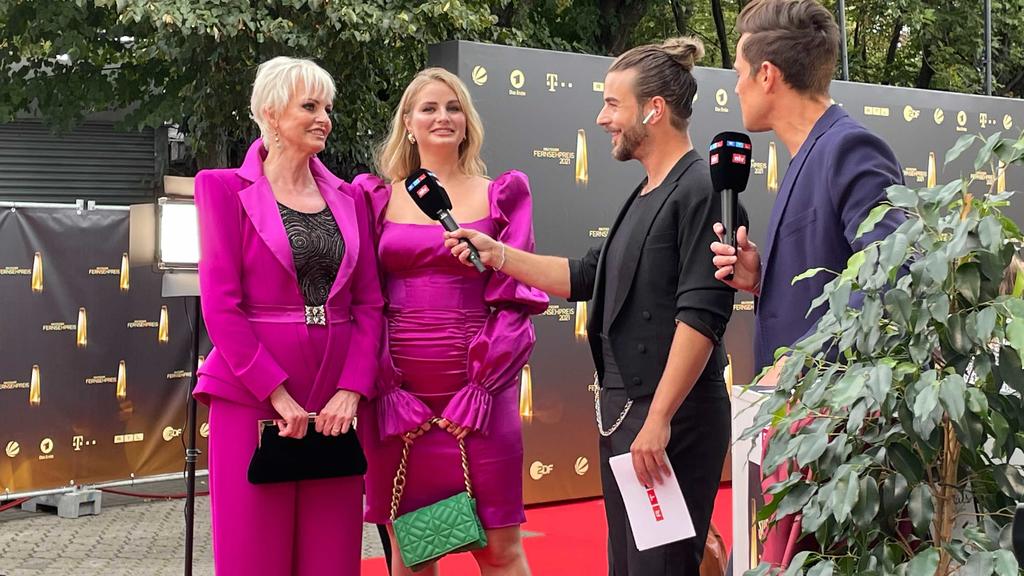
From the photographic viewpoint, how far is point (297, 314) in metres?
3.44

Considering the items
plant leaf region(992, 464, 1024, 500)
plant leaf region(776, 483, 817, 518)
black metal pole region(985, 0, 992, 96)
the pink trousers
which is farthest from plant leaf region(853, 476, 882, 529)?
black metal pole region(985, 0, 992, 96)

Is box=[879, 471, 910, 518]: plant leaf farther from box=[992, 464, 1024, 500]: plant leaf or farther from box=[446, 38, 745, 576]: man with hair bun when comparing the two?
box=[446, 38, 745, 576]: man with hair bun

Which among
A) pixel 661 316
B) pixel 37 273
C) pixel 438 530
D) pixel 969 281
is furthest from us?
pixel 37 273

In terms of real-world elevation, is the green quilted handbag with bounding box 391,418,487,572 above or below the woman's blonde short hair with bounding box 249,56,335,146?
below

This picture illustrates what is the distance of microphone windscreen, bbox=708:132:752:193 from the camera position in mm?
2654

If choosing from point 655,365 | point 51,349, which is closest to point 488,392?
point 655,365

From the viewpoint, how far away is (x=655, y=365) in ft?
9.77

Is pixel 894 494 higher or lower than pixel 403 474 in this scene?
higher

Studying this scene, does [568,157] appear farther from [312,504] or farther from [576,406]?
[312,504]

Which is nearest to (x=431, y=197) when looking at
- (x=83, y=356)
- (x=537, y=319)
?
(x=537, y=319)

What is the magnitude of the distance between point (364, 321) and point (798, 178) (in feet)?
4.95

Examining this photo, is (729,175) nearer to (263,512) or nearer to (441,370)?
(441,370)

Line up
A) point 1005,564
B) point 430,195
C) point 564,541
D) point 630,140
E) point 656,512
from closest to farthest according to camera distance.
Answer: point 1005,564 < point 656,512 < point 630,140 < point 430,195 < point 564,541

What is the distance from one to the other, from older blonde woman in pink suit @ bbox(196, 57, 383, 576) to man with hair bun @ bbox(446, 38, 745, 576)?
30.4 inches
